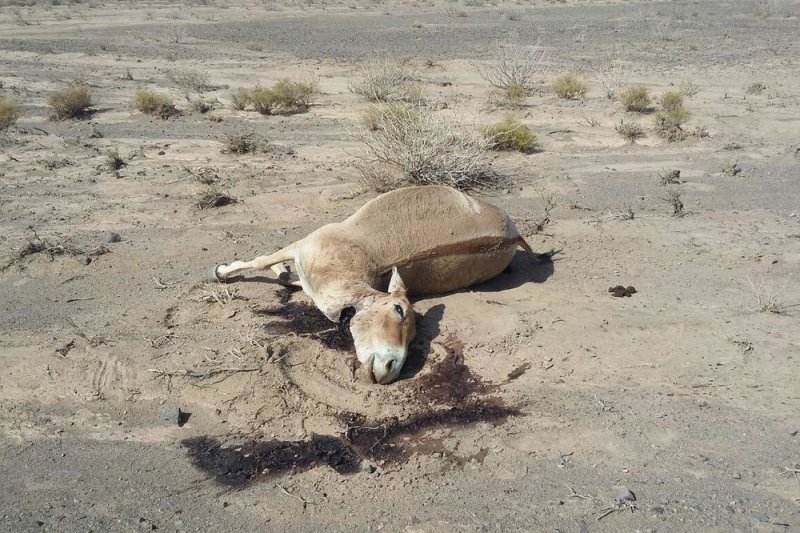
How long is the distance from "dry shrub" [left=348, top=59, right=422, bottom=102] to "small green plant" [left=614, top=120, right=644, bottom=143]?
14.5 feet

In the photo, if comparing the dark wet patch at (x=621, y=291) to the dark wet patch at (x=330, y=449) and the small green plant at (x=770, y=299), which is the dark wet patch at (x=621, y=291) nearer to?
the small green plant at (x=770, y=299)

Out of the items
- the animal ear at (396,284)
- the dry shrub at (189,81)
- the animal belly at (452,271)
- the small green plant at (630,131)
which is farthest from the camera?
the dry shrub at (189,81)

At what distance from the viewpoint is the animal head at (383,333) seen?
5.25m

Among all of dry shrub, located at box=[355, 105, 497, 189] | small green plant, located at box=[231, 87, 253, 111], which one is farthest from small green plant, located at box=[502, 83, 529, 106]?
small green plant, located at box=[231, 87, 253, 111]

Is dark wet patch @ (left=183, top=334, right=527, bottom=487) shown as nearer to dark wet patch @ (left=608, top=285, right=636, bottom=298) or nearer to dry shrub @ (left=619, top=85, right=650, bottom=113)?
dark wet patch @ (left=608, top=285, right=636, bottom=298)

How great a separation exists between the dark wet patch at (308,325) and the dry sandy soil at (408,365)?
1.2 inches

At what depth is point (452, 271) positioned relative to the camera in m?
6.45

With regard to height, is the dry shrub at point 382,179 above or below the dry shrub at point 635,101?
below

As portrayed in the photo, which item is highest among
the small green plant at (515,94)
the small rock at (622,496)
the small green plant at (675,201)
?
the small green plant at (515,94)

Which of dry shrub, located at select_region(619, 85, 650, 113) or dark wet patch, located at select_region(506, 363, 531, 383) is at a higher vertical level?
dry shrub, located at select_region(619, 85, 650, 113)

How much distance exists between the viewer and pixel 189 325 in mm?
6234

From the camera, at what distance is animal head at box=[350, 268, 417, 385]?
5250mm

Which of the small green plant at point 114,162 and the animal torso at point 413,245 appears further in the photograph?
the small green plant at point 114,162

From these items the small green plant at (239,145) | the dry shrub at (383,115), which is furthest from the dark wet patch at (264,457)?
the small green plant at (239,145)
